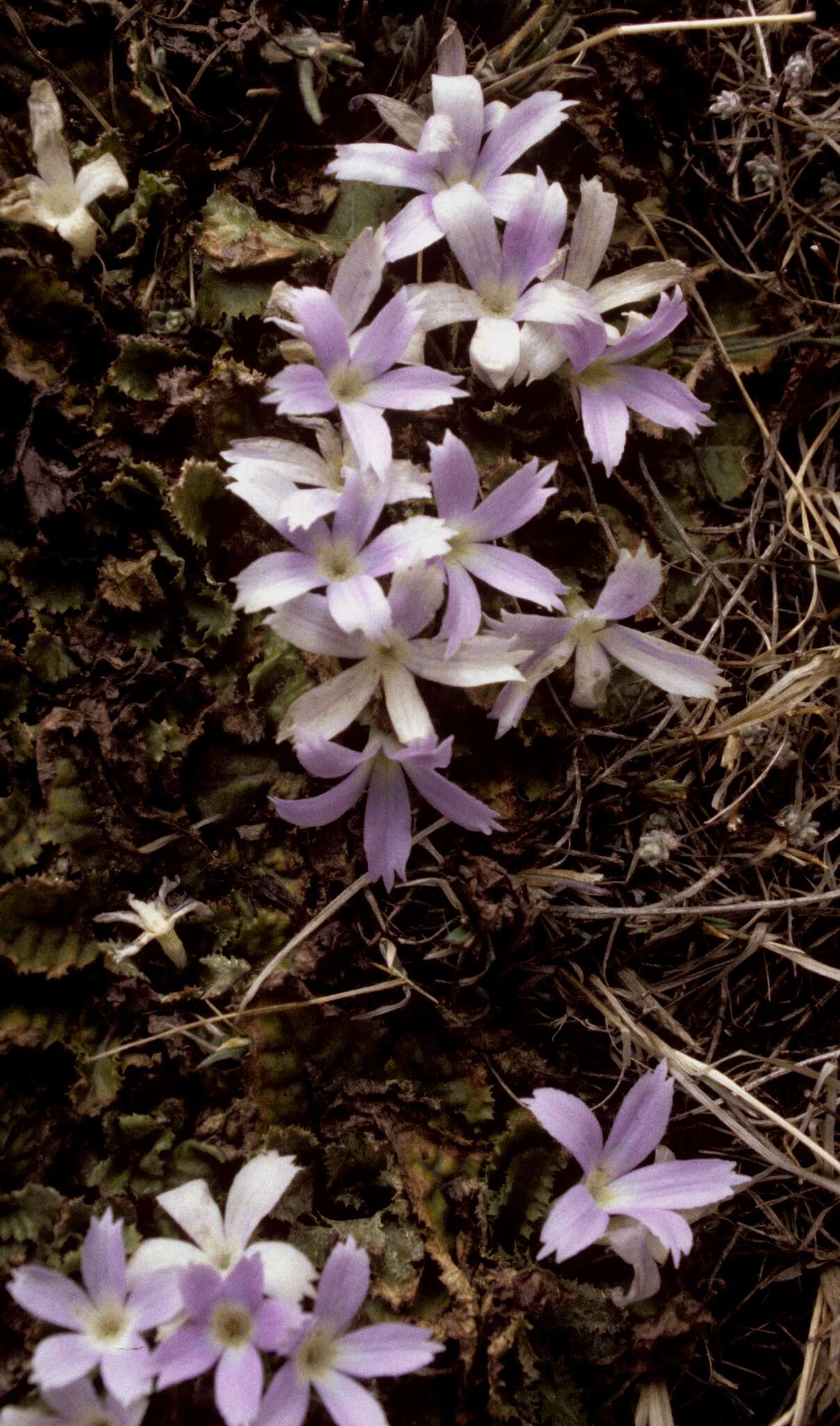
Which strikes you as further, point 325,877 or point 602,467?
point 602,467

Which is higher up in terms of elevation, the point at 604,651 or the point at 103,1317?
the point at 604,651

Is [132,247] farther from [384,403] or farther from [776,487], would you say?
[776,487]

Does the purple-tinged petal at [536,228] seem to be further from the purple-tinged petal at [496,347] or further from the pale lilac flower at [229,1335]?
the pale lilac flower at [229,1335]

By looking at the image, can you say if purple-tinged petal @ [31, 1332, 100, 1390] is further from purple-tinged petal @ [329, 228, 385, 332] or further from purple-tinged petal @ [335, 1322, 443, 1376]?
purple-tinged petal @ [329, 228, 385, 332]

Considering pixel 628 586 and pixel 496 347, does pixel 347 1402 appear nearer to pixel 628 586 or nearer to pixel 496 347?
pixel 628 586

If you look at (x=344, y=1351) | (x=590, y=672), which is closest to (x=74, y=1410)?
(x=344, y=1351)

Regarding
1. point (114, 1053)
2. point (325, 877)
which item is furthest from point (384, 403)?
point (114, 1053)
